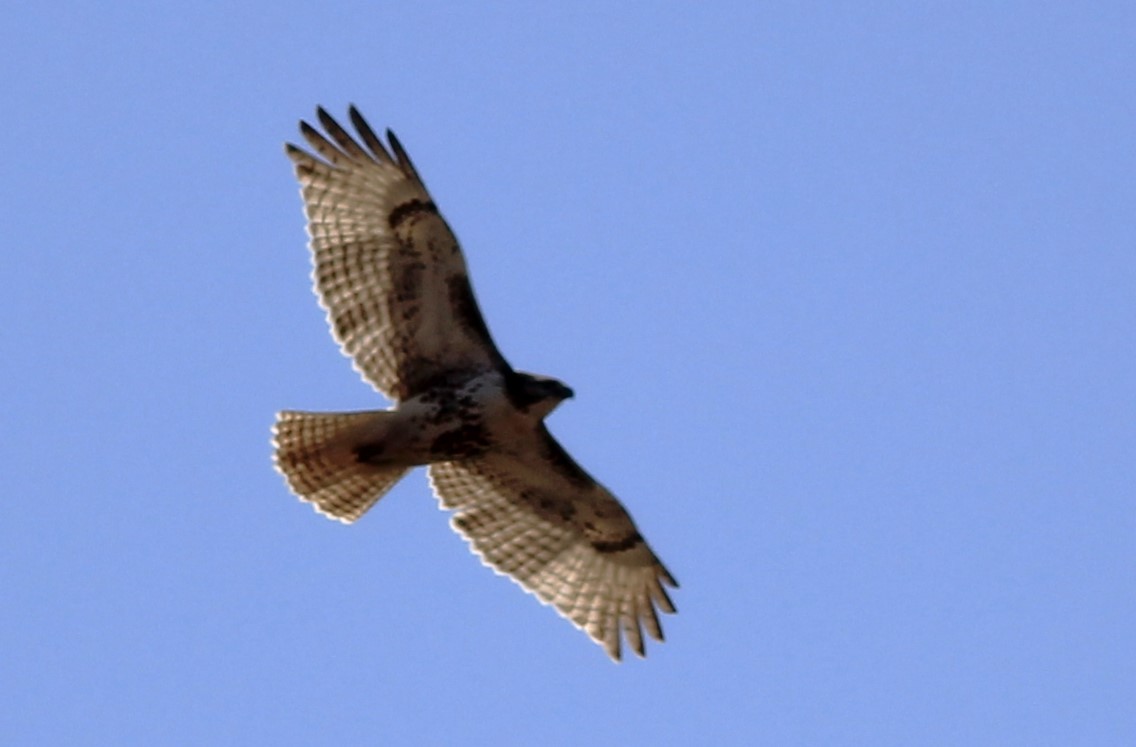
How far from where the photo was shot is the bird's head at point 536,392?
48.2 ft

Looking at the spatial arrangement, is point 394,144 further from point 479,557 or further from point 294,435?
point 479,557

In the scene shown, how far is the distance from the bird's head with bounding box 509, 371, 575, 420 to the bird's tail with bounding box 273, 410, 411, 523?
0.83 m

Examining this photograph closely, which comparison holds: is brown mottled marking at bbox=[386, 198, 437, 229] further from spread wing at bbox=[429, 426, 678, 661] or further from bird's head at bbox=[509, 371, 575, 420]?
spread wing at bbox=[429, 426, 678, 661]

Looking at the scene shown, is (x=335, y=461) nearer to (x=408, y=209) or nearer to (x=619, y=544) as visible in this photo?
(x=408, y=209)

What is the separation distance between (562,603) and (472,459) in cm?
136

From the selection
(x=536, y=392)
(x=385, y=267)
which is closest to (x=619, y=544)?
(x=536, y=392)

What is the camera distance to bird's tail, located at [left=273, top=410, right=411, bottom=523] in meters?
14.8

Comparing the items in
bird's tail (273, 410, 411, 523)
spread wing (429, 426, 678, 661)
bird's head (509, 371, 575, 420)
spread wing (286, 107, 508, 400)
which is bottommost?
spread wing (429, 426, 678, 661)

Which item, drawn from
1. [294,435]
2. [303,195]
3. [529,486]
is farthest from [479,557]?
[303,195]

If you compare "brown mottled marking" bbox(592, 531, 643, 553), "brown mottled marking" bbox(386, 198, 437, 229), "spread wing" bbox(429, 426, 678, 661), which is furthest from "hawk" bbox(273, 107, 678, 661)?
"brown mottled marking" bbox(592, 531, 643, 553)

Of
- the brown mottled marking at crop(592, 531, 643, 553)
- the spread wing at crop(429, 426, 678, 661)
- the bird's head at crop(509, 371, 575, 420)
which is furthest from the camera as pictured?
the brown mottled marking at crop(592, 531, 643, 553)

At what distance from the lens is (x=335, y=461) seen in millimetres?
15078

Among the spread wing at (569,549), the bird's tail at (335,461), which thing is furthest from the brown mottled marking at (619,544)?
the bird's tail at (335,461)

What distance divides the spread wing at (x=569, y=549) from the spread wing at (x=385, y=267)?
1.17 m
